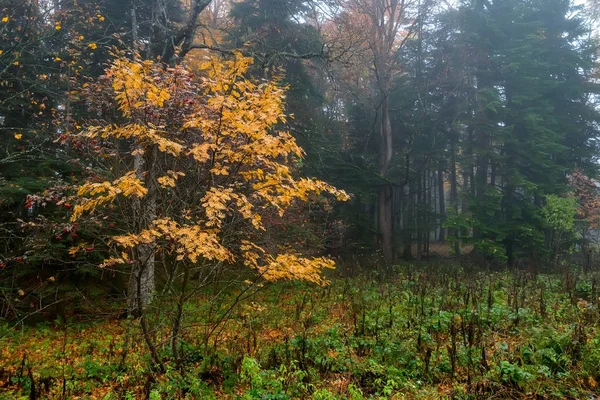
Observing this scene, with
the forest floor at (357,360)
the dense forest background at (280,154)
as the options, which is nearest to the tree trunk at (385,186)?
the dense forest background at (280,154)

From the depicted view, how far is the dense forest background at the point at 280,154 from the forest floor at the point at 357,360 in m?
0.10

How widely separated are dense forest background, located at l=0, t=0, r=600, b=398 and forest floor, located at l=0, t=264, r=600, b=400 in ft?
0.34

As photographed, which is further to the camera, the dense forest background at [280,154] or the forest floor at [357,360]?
the dense forest background at [280,154]

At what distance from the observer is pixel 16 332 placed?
23.5 feet

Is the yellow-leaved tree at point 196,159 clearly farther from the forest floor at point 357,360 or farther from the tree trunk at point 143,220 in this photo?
the forest floor at point 357,360

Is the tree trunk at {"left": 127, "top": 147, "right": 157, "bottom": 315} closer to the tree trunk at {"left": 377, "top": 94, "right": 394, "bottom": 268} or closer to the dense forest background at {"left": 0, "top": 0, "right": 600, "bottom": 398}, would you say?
the dense forest background at {"left": 0, "top": 0, "right": 600, "bottom": 398}

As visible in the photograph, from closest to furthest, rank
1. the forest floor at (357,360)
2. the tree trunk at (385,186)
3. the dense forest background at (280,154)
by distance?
1. the forest floor at (357,360)
2. the dense forest background at (280,154)
3. the tree trunk at (385,186)

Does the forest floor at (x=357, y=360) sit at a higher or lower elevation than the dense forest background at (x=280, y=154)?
lower

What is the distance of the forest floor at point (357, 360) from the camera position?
13.4 feet

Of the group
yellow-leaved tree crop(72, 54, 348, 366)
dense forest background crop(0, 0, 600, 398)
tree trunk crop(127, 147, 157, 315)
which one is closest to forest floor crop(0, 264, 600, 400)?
dense forest background crop(0, 0, 600, 398)

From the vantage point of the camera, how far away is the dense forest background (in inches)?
181

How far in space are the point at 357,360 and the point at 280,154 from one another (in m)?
3.59

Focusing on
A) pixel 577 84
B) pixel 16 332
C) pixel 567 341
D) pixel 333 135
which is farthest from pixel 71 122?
pixel 577 84

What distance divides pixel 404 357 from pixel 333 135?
14.8 meters
